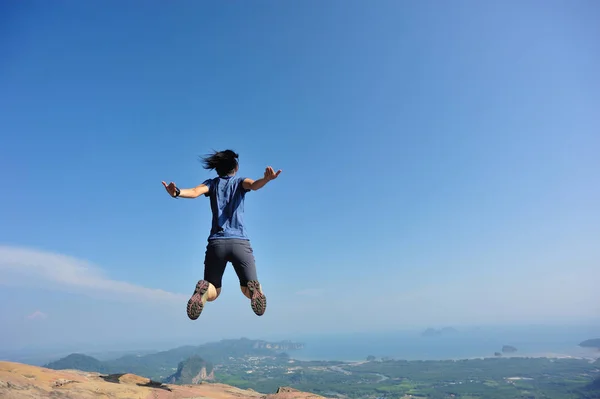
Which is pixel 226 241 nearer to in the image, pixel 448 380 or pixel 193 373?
pixel 448 380

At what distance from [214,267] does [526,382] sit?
140 meters

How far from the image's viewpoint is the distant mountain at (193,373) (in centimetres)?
12323

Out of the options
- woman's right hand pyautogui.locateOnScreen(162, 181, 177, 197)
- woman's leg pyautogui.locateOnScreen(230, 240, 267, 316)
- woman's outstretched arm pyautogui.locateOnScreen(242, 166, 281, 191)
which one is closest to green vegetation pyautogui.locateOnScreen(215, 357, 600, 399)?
woman's leg pyautogui.locateOnScreen(230, 240, 267, 316)

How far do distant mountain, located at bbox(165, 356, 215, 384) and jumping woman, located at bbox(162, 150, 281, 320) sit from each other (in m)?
137

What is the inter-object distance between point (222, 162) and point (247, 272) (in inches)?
78.1

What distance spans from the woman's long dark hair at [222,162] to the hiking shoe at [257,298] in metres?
2.00

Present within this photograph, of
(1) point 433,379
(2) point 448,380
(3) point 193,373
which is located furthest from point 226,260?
(3) point 193,373

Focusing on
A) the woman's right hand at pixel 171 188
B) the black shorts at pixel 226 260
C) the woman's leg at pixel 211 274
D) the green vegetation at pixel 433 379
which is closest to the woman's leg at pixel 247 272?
the black shorts at pixel 226 260

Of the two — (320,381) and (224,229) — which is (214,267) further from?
(320,381)

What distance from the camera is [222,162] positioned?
18.8ft

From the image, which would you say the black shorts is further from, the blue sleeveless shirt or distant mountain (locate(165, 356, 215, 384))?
distant mountain (locate(165, 356, 215, 384))

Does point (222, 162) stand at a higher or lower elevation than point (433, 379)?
higher

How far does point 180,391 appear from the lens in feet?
21.7

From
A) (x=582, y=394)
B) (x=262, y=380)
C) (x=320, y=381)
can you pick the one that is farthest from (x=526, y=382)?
(x=262, y=380)
